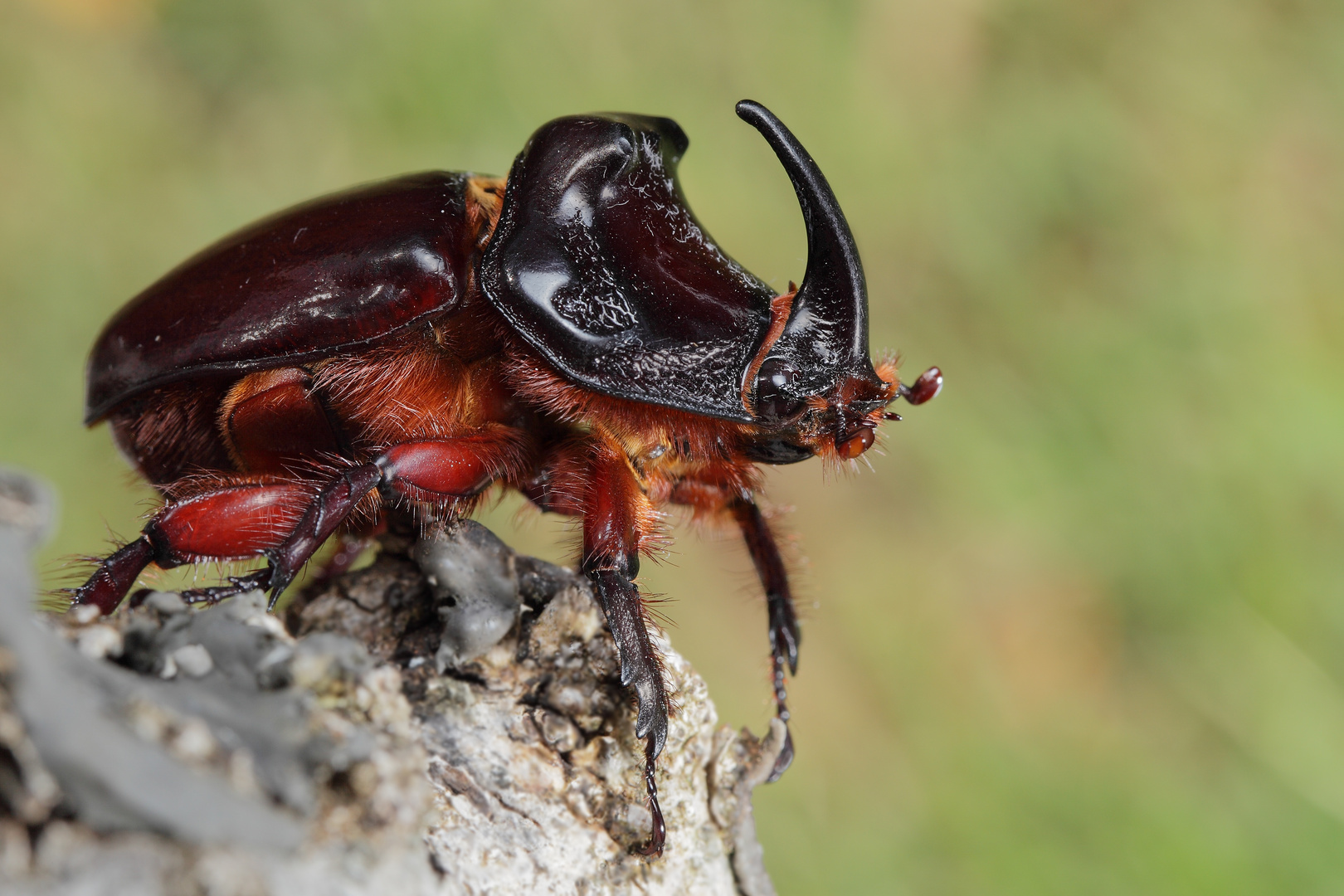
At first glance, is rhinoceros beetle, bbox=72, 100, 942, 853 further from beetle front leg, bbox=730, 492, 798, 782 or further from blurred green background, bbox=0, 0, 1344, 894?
blurred green background, bbox=0, 0, 1344, 894

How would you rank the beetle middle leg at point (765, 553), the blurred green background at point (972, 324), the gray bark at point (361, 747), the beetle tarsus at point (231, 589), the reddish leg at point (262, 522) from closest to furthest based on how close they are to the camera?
1. the gray bark at point (361, 747)
2. the beetle tarsus at point (231, 589)
3. the reddish leg at point (262, 522)
4. the beetle middle leg at point (765, 553)
5. the blurred green background at point (972, 324)

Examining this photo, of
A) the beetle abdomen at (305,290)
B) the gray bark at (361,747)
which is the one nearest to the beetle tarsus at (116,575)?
the gray bark at (361,747)

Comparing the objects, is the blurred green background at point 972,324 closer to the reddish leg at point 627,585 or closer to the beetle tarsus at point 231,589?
the reddish leg at point 627,585

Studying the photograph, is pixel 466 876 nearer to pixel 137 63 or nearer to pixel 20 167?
pixel 20 167

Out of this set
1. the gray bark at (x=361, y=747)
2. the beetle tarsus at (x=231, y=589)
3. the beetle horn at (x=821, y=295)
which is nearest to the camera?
the gray bark at (x=361, y=747)

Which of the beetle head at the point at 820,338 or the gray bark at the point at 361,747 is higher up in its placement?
the beetle head at the point at 820,338

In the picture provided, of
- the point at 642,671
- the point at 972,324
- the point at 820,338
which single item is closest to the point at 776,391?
the point at 820,338
